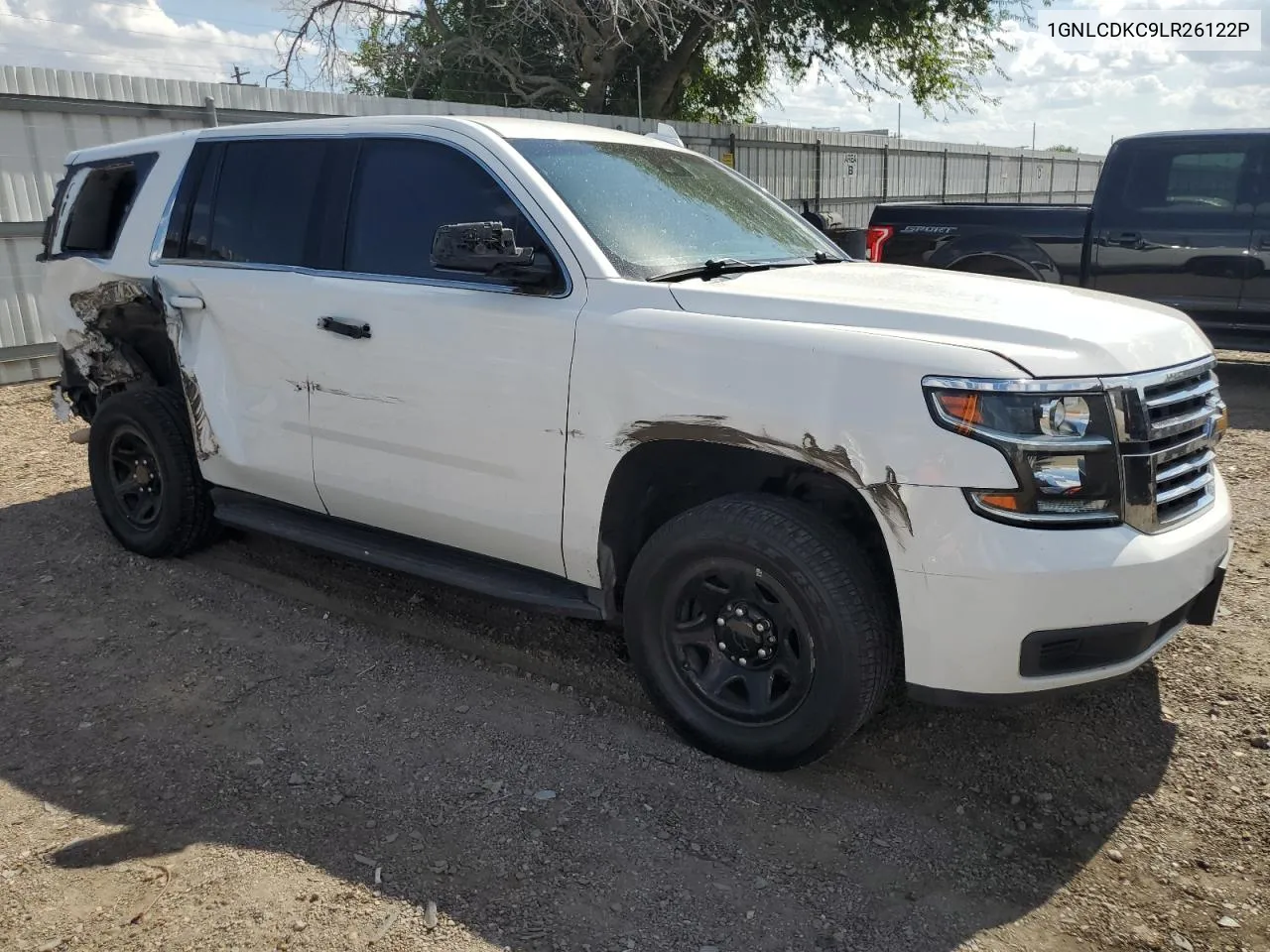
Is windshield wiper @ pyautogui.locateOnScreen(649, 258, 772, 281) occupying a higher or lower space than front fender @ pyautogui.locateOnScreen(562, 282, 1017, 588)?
higher

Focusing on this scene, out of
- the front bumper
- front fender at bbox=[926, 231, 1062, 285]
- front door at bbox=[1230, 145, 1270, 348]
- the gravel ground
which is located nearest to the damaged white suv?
the front bumper

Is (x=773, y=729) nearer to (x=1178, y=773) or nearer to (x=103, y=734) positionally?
(x=1178, y=773)

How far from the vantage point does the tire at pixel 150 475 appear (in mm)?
4953

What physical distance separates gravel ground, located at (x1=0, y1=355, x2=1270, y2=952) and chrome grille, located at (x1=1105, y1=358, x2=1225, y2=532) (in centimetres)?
91

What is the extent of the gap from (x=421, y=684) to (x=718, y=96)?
19.6 meters

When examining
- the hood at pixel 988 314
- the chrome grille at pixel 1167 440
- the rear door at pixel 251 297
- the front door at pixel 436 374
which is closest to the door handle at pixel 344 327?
the front door at pixel 436 374

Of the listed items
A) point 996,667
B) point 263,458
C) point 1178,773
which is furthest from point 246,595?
point 1178,773

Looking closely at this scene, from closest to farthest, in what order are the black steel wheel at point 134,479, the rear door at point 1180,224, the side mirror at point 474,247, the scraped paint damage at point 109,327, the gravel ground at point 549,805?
the gravel ground at point 549,805 < the side mirror at point 474,247 < the scraped paint damage at point 109,327 < the black steel wheel at point 134,479 < the rear door at point 1180,224

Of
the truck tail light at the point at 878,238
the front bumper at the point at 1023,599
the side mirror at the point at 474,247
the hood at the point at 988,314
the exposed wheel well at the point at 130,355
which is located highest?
Result: the side mirror at the point at 474,247

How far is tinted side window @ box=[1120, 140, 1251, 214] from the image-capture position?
8.32m

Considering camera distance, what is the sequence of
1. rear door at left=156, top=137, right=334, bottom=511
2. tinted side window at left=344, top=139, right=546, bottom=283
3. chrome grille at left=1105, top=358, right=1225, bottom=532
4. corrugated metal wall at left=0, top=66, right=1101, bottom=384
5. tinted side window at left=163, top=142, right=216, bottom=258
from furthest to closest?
1. corrugated metal wall at left=0, top=66, right=1101, bottom=384
2. tinted side window at left=163, top=142, right=216, bottom=258
3. rear door at left=156, top=137, right=334, bottom=511
4. tinted side window at left=344, top=139, right=546, bottom=283
5. chrome grille at left=1105, top=358, right=1225, bottom=532

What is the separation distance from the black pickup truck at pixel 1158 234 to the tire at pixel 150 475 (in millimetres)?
6274

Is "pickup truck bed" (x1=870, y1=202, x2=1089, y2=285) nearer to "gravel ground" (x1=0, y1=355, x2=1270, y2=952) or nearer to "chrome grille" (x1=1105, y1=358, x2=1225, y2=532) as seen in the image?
"gravel ground" (x1=0, y1=355, x2=1270, y2=952)

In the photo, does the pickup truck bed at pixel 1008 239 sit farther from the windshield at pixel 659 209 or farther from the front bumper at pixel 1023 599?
the front bumper at pixel 1023 599
